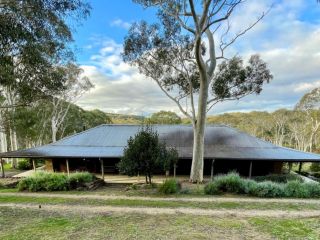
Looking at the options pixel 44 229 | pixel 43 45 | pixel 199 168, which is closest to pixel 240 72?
pixel 199 168

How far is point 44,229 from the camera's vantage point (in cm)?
623

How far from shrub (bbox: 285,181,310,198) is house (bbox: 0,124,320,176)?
620 centimetres

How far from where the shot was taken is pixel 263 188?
11195mm

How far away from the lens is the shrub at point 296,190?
11033 mm

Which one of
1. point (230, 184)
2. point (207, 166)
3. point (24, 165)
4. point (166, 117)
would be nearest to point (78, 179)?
point (230, 184)

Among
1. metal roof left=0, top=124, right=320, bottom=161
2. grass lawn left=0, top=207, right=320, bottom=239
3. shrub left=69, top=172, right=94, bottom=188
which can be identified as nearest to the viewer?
grass lawn left=0, top=207, right=320, bottom=239

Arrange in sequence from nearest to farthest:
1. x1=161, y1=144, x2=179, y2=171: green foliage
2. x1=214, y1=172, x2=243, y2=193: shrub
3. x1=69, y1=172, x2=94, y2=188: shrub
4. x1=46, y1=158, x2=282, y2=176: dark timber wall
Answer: x1=214, y1=172, x2=243, y2=193: shrub
x1=161, y1=144, x2=179, y2=171: green foliage
x1=69, y1=172, x2=94, y2=188: shrub
x1=46, y1=158, x2=282, y2=176: dark timber wall

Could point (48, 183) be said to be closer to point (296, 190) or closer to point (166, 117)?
point (296, 190)

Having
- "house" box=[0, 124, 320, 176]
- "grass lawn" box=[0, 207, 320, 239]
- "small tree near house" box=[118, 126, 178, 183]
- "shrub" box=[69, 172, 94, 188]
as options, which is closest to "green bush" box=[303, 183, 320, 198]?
"grass lawn" box=[0, 207, 320, 239]

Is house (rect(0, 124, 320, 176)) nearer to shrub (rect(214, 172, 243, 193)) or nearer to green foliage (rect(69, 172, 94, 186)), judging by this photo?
green foliage (rect(69, 172, 94, 186))

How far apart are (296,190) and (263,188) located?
57.2 inches

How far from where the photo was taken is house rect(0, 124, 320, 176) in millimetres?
18234

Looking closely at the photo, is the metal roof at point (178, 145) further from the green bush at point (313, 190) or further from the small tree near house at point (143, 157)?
the green bush at point (313, 190)

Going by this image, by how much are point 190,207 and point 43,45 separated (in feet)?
32.4
